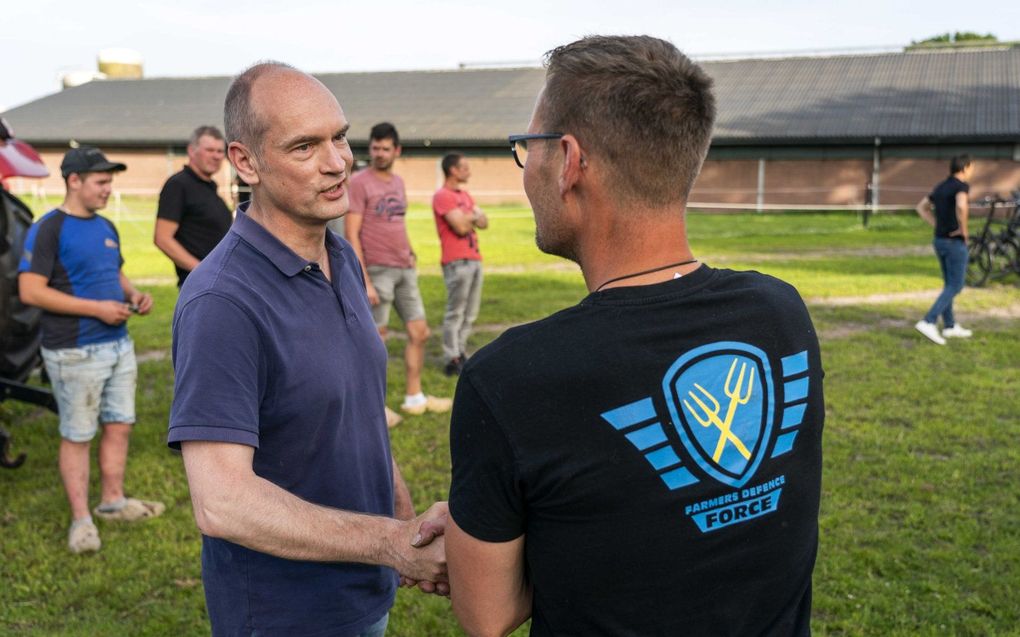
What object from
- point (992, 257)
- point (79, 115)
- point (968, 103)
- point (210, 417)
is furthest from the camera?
point (79, 115)

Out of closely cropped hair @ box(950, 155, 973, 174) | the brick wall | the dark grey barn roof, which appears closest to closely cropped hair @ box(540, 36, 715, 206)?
closely cropped hair @ box(950, 155, 973, 174)

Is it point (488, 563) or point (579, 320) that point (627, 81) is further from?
point (488, 563)

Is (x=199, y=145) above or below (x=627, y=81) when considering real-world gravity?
below

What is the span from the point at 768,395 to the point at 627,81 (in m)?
0.62

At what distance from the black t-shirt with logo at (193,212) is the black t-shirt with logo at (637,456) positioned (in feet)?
18.4

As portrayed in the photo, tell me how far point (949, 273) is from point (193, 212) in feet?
28.6

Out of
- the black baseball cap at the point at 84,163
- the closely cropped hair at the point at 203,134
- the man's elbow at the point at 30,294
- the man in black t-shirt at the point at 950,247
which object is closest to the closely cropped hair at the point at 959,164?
the man in black t-shirt at the point at 950,247

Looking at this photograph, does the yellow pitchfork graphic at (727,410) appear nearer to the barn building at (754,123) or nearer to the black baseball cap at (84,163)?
the black baseball cap at (84,163)

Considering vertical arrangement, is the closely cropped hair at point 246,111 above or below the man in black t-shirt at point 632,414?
above

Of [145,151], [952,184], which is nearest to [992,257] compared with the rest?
[952,184]

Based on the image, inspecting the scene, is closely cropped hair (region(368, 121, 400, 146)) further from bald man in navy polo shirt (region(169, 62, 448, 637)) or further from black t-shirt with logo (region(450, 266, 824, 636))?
black t-shirt with logo (region(450, 266, 824, 636))

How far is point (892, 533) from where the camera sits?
17.4ft

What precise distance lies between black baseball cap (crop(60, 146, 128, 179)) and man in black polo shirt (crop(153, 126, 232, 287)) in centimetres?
107

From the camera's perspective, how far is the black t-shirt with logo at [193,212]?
6566 millimetres
